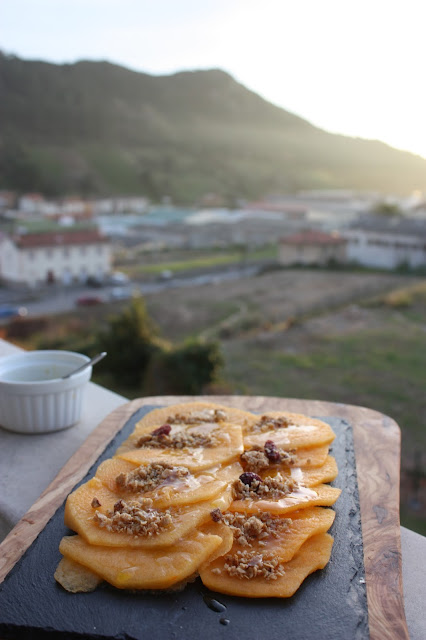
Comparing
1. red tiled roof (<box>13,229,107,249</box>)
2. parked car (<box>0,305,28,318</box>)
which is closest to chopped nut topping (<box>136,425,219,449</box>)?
parked car (<box>0,305,28,318</box>)

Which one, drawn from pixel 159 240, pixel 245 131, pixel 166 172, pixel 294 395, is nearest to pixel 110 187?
pixel 166 172

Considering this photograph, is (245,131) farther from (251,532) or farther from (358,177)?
(251,532)

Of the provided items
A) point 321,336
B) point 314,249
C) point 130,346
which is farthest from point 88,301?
point 314,249

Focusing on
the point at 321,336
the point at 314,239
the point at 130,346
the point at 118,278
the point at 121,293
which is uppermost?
the point at 314,239

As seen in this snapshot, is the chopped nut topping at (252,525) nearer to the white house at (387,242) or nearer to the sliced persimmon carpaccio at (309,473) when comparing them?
the sliced persimmon carpaccio at (309,473)

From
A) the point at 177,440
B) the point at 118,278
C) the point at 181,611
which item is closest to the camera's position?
the point at 181,611

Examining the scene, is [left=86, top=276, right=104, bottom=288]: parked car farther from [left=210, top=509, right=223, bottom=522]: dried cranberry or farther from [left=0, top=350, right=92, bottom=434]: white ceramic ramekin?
[left=210, top=509, right=223, bottom=522]: dried cranberry

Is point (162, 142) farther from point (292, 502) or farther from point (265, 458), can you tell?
point (292, 502)
